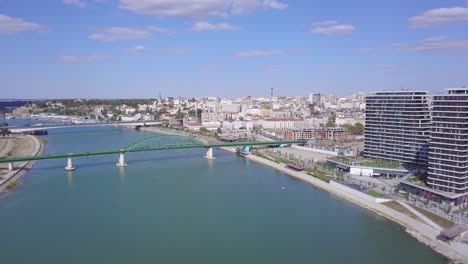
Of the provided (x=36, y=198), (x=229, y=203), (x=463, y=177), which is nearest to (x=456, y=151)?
(x=463, y=177)

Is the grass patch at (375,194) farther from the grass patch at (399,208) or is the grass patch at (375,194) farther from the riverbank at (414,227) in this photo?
the grass patch at (399,208)

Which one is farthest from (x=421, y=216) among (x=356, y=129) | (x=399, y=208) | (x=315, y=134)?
(x=356, y=129)

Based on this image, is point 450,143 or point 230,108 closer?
point 450,143

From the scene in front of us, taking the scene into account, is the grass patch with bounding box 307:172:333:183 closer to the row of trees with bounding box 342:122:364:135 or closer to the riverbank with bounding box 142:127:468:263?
the riverbank with bounding box 142:127:468:263

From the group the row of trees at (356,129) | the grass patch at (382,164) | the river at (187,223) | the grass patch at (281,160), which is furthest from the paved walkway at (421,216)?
the row of trees at (356,129)

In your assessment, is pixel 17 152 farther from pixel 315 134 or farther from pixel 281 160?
pixel 315 134

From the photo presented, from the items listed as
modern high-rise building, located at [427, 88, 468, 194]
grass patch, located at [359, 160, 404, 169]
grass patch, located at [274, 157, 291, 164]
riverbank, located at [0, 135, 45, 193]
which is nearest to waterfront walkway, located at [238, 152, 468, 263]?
modern high-rise building, located at [427, 88, 468, 194]
